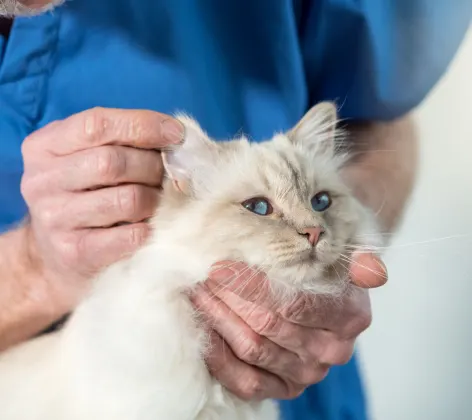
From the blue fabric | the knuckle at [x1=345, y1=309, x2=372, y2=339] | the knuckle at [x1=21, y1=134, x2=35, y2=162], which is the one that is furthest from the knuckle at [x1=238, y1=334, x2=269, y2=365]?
the knuckle at [x1=21, y1=134, x2=35, y2=162]

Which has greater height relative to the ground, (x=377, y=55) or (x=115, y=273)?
(x=377, y=55)

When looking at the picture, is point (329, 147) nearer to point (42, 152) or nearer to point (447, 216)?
point (447, 216)

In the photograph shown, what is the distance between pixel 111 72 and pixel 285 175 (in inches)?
11.2

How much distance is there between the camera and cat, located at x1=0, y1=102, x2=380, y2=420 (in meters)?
0.60

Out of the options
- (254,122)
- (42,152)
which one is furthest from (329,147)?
(42,152)

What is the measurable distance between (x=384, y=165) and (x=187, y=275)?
40 cm

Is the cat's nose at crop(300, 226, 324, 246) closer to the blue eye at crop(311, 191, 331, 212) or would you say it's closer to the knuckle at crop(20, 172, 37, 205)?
the blue eye at crop(311, 191, 331, 212)

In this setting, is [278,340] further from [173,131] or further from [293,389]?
[173,131]

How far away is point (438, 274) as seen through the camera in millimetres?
758

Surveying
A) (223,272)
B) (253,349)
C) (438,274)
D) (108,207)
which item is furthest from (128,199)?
(438,274)

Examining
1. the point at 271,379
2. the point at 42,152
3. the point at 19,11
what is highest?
the point at 19,11

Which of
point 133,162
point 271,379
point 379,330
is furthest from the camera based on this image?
point 379,330

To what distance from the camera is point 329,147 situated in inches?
29.9

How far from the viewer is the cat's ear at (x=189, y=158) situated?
0.61m
